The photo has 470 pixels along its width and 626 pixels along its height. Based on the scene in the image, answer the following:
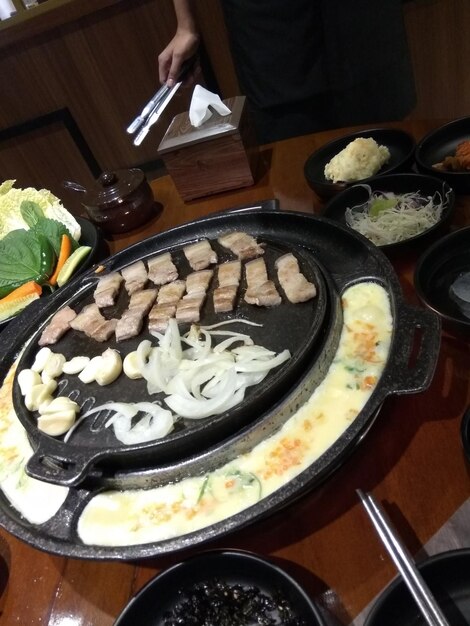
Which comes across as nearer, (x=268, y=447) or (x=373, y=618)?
(x=373, y=618)

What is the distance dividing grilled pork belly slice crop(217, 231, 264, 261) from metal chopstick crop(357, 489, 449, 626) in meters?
1.21

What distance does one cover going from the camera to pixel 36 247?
279 centimetres

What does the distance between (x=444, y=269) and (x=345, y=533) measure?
3.29 ft

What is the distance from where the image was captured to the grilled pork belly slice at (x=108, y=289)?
220 cm

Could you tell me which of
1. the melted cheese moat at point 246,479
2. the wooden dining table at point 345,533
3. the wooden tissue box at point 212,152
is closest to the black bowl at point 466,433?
the wooden dining table at point 345,533

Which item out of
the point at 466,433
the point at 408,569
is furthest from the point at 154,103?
the point at 408,569

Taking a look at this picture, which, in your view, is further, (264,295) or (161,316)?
(161,316)

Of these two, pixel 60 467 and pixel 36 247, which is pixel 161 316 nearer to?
pixel 60 467

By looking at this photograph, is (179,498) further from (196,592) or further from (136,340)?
(136,340)

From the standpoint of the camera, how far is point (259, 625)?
1121mm

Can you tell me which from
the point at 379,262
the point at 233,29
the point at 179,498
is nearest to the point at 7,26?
the point at 233,29

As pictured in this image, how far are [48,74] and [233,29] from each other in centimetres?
292

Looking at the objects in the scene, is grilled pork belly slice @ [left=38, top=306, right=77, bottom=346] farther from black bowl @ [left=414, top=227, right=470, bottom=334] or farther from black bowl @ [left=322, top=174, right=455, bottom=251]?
black bowl @ [left=414, top=227, right=470, bottom=334]

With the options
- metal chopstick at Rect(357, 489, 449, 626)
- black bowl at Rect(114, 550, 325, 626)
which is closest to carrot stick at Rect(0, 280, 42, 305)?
black bowl at Rect(114, 550, 325, 626)
